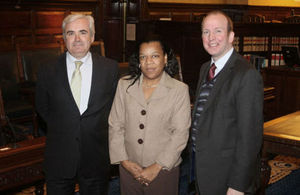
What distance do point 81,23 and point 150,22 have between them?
5.69 m

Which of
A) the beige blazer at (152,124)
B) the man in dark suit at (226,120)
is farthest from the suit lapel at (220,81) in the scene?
the beige blazer at (152,124)

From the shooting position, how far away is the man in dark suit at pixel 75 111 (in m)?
2.05

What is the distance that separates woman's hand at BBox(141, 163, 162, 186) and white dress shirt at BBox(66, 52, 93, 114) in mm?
469

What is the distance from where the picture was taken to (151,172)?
83.4 inches

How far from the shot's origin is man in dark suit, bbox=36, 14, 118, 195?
2049 mm

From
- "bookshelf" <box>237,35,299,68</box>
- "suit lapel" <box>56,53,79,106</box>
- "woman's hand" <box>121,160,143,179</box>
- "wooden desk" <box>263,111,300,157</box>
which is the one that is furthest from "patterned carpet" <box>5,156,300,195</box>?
"bookshelf" <box>237,35,299,68</box>

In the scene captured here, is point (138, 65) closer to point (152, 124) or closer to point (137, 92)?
point (137, 92)

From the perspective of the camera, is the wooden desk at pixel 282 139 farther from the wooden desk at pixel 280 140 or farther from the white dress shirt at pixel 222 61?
the white dress shirt at pixel 222 61

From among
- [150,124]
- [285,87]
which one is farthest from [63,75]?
[285,87]

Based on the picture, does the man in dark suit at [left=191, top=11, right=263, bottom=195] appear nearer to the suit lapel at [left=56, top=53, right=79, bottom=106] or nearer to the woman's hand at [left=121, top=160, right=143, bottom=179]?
the woman's hand at [left=121, top=160, right=143, bottom=179]

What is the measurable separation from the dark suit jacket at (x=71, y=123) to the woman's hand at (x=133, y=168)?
0.13 meters

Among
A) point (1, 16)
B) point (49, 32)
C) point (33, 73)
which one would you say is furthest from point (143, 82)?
point (49, 32)

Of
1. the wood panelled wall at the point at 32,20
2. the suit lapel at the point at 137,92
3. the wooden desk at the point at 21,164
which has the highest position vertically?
the wood panelled wall at the point at 32,20

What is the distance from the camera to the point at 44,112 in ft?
7.32
